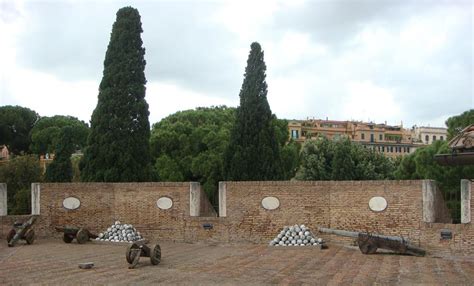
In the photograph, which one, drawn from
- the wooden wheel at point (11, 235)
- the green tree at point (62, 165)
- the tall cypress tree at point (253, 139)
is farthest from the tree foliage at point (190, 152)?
the wooden wheel at point (11, 235)

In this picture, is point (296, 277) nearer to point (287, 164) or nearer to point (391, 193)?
point (391, 193)

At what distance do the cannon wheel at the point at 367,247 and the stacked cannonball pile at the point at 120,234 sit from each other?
24.9 ft

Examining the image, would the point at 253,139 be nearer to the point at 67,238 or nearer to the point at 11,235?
the point at 67,238

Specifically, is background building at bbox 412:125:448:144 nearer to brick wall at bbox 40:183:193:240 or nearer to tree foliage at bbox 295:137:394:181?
tree foliage at bbox 295:137:394:181

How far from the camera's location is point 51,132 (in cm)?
5216

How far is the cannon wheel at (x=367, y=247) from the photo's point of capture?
16.3 metres

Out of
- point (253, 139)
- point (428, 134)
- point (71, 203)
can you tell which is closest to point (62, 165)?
point (253, 139)

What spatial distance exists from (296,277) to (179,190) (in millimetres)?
8879

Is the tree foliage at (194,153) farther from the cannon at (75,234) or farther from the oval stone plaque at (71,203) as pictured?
the cannon at (75,234)

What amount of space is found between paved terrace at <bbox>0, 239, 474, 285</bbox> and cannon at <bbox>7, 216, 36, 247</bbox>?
59 centimetres

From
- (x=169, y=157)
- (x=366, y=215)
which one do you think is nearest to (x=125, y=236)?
(x=366, y=215)

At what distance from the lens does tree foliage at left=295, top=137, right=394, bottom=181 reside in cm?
3797

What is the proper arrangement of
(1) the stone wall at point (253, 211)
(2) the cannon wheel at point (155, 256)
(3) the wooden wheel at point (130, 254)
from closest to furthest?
1. (3) the wooden wheel at point (130, 254)
2. (2) the cannon wheel at point (155, 256)
3. (1) the stone wall at point (253, 211)

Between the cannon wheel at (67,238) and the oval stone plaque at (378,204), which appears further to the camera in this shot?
the cannon wheel at (67,238)
